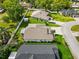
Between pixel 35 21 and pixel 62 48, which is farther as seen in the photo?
pixel 35 21

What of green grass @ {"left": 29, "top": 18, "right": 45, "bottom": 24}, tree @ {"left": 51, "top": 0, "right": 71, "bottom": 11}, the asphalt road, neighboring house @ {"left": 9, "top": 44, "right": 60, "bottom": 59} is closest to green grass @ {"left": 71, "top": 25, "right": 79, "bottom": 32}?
the asphalt road

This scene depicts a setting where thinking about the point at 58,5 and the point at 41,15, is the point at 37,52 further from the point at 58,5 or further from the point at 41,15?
the point at 58,5

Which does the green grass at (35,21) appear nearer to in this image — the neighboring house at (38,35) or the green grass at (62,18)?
the green grass at (62,18)

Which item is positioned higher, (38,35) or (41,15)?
(38,35)

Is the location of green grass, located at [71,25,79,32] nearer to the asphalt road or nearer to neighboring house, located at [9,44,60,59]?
the asphalt road

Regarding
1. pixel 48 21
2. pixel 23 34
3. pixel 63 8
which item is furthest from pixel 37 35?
pixel 63 8

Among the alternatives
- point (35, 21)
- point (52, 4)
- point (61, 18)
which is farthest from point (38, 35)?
point (52, 4)

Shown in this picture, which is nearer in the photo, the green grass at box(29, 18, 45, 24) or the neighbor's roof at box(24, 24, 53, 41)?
the neighbor's roof at box(24, 24, 53, 41)

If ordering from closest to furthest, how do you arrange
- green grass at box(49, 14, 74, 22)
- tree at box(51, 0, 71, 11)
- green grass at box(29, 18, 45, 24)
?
1. green grass at box(29, 18, 45, 24)
2. green grass at box(49, 14, 74, 22)
3. tree at box(51, 0, 71, 11)
